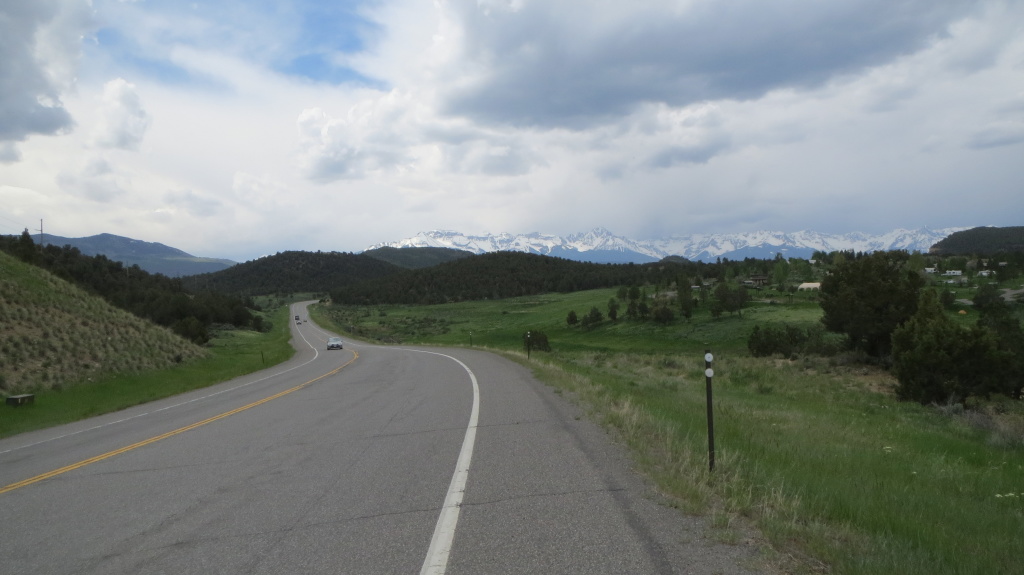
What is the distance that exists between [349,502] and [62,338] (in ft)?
80.9

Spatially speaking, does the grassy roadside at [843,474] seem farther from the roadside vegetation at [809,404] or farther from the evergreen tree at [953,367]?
the evergreen tree at [953,367]

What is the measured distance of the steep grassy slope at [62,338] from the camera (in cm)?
2172

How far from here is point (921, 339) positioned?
26578 mm

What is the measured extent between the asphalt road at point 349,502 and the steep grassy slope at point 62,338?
1119 cm

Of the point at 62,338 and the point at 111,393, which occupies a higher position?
the point at 62,338

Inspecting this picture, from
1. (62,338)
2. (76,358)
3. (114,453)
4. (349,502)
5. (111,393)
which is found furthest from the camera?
(62,338)

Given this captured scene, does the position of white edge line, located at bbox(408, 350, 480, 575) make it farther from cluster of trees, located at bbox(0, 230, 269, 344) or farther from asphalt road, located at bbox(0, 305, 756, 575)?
cluster of trees, located at bbox(0, 230, 269, 344)

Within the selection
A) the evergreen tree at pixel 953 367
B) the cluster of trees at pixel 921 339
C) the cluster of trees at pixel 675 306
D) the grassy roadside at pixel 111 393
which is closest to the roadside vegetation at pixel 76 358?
the grassy roadside at pixel 111 393

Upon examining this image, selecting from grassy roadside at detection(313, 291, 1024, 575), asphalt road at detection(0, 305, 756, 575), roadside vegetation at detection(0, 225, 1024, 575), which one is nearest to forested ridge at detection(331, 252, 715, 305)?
roadside vegetation at detection(0, 225, 1024, 575)

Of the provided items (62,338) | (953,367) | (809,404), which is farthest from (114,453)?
(953,367)

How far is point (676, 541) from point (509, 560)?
4.15 ft

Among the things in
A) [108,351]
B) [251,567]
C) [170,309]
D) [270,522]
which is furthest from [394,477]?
[170,309]

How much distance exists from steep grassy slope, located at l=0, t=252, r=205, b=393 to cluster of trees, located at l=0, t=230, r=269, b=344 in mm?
21519

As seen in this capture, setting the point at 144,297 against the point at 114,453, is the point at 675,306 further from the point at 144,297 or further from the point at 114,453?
the point at 114,453
